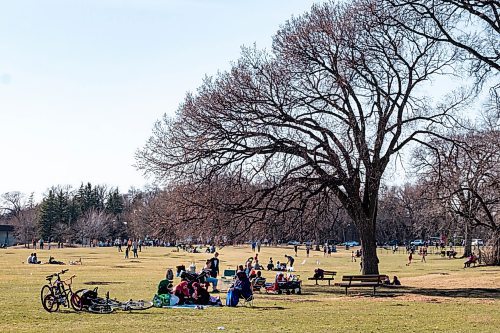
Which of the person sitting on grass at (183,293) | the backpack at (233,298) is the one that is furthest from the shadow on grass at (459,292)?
the person sitting on grass at (183,293)

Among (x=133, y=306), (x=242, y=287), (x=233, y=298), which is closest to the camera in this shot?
(x=133, y=306)

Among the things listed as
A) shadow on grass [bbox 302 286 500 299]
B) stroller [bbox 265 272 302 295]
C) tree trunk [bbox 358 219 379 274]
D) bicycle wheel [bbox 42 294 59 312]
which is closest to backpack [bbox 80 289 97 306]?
bicycle wheel [bbox 42 294 59 312]

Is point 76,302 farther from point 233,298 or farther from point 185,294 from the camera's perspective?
point 233,298

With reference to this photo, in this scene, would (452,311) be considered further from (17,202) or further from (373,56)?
(17,202)

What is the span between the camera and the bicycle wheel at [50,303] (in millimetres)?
19984

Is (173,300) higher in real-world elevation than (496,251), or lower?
lower

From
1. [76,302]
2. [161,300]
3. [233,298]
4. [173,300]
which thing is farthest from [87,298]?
[233,298]

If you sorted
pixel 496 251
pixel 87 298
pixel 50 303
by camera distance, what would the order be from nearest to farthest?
pixel 50 303, pixel 87 298, pixel 496 251

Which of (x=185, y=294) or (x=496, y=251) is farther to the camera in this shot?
(x=496, y=251)

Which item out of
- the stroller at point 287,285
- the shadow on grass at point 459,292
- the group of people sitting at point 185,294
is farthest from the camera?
the stroller at point 287,285

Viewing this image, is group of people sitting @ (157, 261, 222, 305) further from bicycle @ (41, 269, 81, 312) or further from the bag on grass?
bicycle @ (41, 269, 81, 312)

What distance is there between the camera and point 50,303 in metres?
20.1

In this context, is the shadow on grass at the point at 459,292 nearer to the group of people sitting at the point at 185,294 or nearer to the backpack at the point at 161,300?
the group of people sitting at the point at 185,294

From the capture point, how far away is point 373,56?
3438cm
